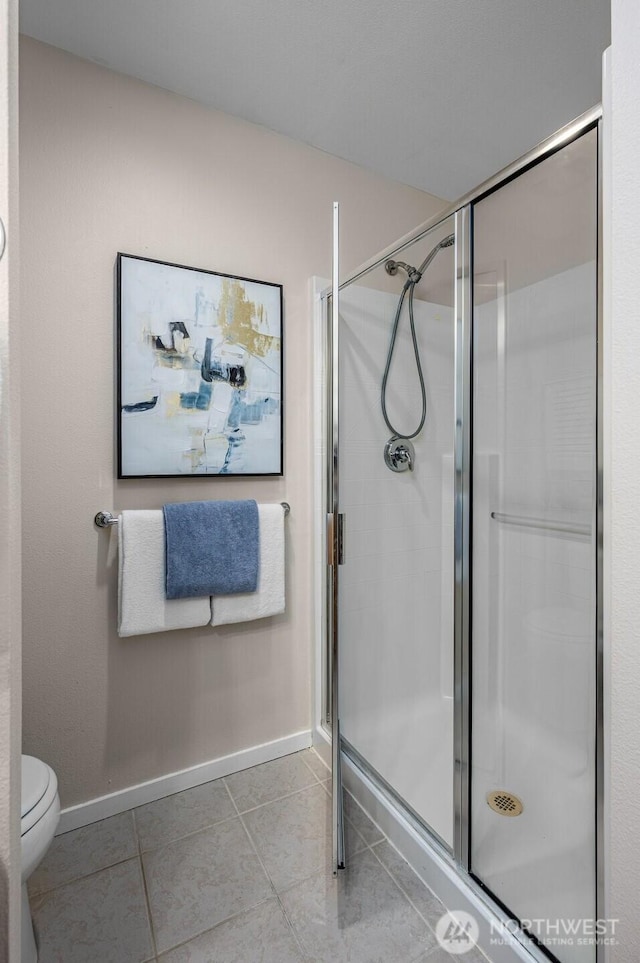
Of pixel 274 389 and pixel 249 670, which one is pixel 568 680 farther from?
pixel 274 389

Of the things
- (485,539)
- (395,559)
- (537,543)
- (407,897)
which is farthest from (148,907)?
(537,543)

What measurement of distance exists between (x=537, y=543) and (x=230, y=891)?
1355mm

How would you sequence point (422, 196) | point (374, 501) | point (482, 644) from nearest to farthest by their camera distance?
point (482, 644)
point (374, 501)
point (422, 196)

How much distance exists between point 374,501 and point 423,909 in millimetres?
1168

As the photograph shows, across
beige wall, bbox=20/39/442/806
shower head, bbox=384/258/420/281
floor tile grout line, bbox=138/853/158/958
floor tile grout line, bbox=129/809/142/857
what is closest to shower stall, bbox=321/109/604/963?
shower head, bbox=384/258/420/281

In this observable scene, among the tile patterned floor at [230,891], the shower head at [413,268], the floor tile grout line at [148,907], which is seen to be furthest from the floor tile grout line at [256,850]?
the shower head at [413,268]

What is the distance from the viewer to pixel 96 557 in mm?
1514

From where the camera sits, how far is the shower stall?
1.11 m

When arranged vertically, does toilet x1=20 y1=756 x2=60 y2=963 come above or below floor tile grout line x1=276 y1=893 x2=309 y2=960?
above

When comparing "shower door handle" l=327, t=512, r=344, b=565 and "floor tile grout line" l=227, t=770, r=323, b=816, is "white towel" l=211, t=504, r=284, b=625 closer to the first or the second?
"shower door handle" l=327, t=512, r=344, b=565

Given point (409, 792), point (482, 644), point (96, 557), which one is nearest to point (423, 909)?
point (409, 792)

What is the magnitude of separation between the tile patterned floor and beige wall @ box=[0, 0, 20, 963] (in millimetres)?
615

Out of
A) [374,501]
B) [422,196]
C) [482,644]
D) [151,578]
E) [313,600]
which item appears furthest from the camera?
[422,196]

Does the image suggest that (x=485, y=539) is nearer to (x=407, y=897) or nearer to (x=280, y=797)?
(x=407, y=897)
